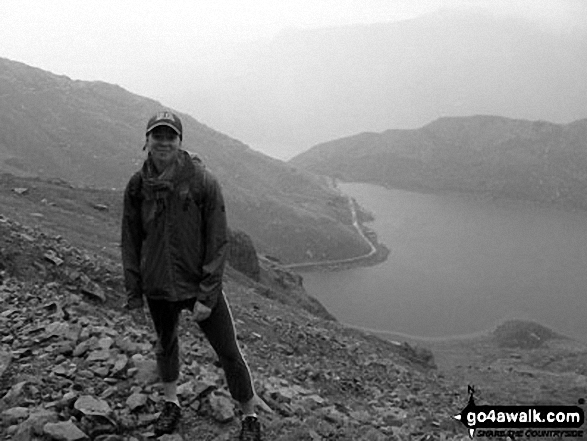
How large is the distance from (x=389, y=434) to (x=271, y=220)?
359 ft

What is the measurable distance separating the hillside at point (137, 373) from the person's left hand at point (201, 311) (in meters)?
2.00

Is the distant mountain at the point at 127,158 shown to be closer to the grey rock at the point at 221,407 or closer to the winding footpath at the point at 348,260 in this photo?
the winding footpath at the point at 348,260

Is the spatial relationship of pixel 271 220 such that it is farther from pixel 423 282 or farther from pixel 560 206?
pixel 560 206

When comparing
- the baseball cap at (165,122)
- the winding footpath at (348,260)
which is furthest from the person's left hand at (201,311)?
the winding footpath at (348,260)

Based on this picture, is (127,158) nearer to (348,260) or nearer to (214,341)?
(348,260)

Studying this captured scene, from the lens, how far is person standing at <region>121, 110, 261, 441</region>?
6.39 metres

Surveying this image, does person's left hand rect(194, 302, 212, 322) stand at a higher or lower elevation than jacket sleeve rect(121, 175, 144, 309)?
lower

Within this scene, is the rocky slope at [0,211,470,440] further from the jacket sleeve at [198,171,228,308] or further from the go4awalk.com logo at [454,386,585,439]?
the jacket sleeve at [198,171,228,308]

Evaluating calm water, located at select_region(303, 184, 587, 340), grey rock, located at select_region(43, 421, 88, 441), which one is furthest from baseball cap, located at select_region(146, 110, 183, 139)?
calm water, located at select_region(303, 184, 587, 340)

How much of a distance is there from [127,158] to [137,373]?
110 metres

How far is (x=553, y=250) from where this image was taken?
125938 millimetres

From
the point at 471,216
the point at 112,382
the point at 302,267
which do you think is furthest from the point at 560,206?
the point at 112,382

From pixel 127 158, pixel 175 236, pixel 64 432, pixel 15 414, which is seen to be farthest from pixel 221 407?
pixel 127 158

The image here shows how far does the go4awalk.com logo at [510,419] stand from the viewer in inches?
474
